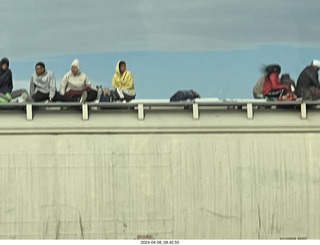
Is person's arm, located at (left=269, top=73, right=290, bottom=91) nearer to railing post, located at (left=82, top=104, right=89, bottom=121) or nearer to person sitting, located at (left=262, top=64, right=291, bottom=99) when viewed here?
person sitting, located at (left=262, top=64, right=291, bottom=99)

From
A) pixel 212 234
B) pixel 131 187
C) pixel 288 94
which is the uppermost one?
pixel 288 94

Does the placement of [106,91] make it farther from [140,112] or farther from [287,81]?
[287,81]

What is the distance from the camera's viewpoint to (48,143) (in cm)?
1264

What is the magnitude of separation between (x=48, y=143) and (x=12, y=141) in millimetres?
658

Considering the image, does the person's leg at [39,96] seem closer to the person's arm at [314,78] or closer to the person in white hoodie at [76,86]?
the person in white hoodie at [76,86]

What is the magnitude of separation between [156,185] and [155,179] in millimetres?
110

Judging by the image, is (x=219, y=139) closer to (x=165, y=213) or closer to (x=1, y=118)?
(x=165, y=213)

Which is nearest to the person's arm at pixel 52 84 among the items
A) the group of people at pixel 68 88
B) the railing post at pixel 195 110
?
the group of people at pixel 68 88

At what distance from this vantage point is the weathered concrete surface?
492 inches

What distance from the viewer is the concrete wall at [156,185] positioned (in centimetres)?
1250

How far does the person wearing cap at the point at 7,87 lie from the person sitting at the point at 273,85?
4.41 m

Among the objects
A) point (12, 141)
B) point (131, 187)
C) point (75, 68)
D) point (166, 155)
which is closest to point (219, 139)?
point (166, 155)

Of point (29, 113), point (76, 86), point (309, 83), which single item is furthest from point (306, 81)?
point (29, 113)

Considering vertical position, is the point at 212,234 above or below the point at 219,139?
below
